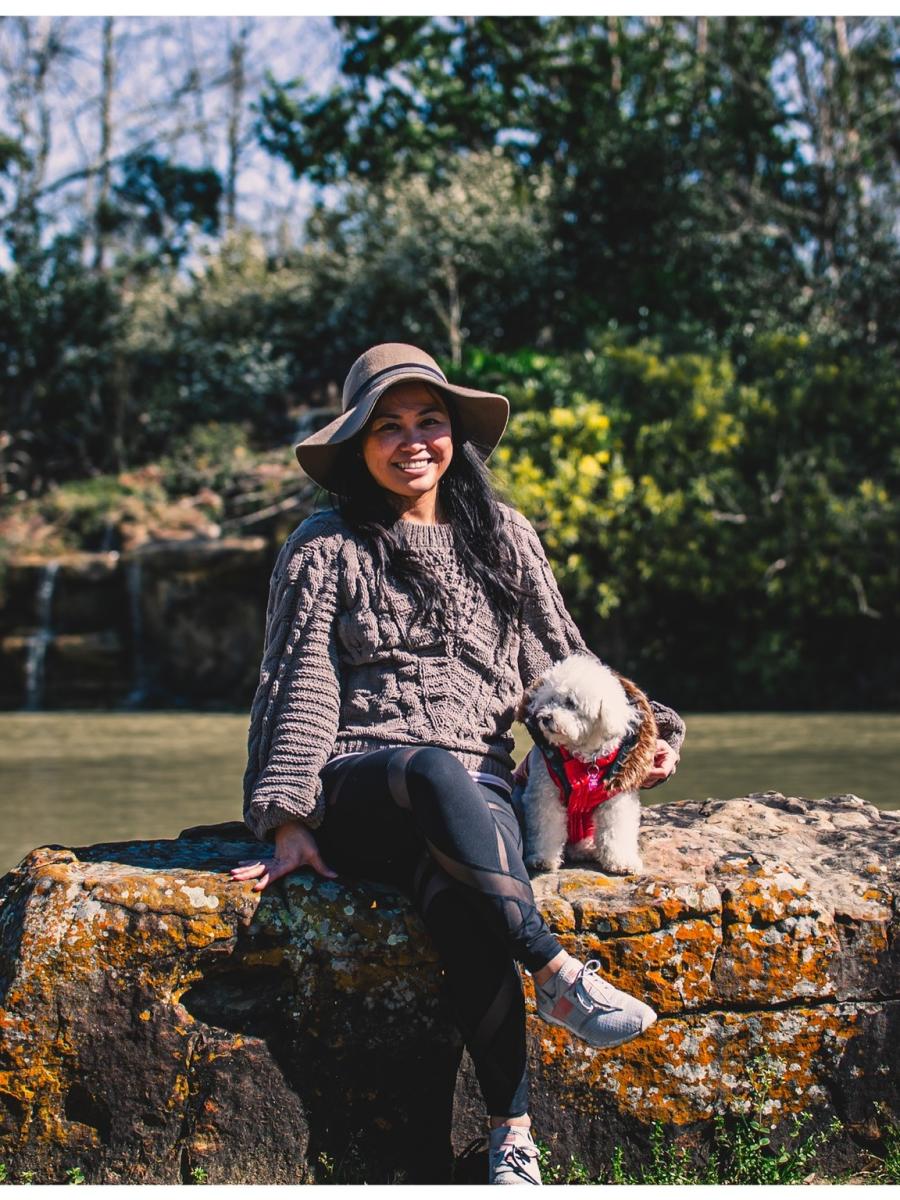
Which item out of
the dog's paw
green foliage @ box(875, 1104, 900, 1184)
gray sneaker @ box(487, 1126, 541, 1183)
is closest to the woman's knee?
the dog's paw

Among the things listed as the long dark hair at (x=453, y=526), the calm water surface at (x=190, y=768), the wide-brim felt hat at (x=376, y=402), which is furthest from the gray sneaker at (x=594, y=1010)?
the calm water surface at (x=190, y=768)

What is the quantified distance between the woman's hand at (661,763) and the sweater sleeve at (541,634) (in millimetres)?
67

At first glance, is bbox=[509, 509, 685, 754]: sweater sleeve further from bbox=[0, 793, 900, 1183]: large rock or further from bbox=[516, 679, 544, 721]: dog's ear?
bbox=[0, 793, 900, 1183]: large rock

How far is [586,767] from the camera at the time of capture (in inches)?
117

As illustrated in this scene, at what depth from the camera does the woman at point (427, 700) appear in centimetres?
258

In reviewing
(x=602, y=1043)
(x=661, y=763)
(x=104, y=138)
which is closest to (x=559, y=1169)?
(x=602, y=1043)

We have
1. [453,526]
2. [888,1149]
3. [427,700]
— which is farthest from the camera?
[453,526]

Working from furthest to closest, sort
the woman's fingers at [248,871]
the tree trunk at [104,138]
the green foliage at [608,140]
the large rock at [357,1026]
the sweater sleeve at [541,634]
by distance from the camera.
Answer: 1. the tree trunk at [104,138]
2. the green foliage at [608,140]
3. the sweater sleeve at [541,634]
4. the woman's fingers at [248,871]
5. the large rock at [357,1026]

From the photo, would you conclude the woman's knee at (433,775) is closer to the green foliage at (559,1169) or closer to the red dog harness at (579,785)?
the red dog harness at (579,785)

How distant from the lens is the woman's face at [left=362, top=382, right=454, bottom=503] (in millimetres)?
3170

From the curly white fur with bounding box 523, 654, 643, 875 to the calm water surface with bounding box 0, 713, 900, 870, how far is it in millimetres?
3393

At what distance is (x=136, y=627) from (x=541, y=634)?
12.0m

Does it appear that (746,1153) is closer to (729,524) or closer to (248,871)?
(248,871)

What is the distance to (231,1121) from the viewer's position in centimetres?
264
